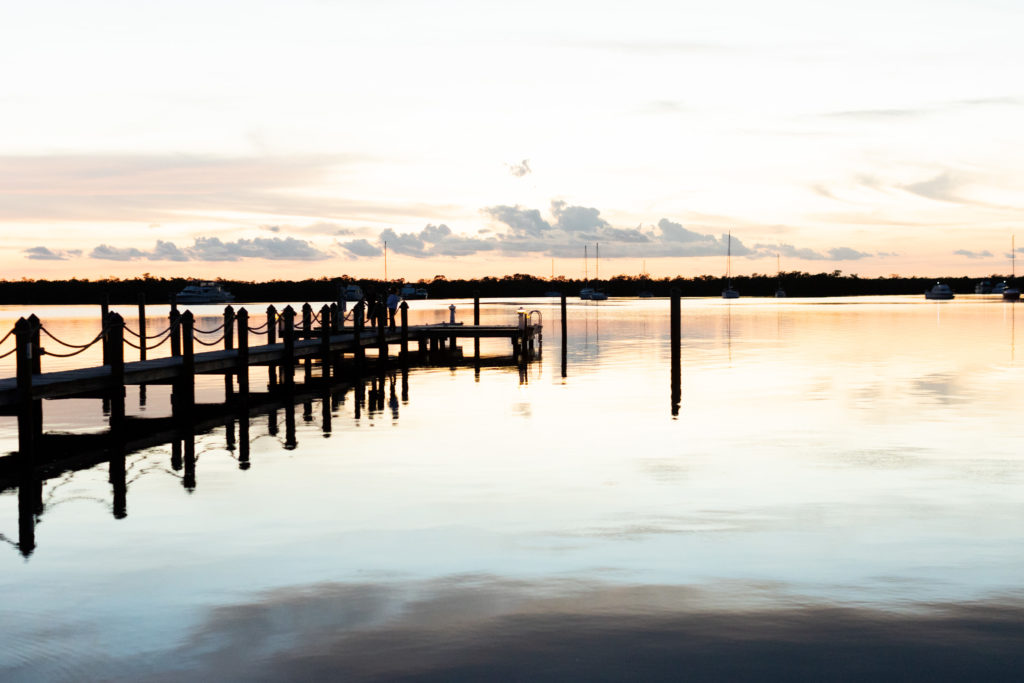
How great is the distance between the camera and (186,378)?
1038 inches

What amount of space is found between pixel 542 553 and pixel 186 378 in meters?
16.9

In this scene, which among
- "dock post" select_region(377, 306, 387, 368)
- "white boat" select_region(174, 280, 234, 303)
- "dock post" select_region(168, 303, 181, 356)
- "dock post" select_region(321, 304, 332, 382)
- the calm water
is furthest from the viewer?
"white boat" select_region(174, 280, 234, 303)

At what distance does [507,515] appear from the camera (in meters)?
14.0

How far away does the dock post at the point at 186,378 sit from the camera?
25.7 metres

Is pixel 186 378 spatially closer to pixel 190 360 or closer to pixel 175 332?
pixel 190 360

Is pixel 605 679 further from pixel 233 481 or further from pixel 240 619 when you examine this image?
pixel 233 481

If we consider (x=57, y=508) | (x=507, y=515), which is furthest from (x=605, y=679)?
(x=57, y=508)

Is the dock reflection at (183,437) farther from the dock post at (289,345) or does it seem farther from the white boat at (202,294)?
the white boat at (202,294)

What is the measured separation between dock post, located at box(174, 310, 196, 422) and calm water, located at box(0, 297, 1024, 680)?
1697 millimetres

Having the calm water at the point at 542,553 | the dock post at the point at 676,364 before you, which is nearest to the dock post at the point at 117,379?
the calm water at the point at 542,553

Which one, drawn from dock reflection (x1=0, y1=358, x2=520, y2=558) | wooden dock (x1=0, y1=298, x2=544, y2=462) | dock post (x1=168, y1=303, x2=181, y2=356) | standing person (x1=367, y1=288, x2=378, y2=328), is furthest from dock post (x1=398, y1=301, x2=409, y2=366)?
dock post (x1=168, y1=303, x2=181, y2=356)

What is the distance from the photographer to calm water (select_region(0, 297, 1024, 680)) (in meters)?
8.41

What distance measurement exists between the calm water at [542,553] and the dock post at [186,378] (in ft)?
5.57

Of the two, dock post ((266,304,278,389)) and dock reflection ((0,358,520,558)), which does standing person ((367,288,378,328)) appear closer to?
dock post ((266,304,278,389))
